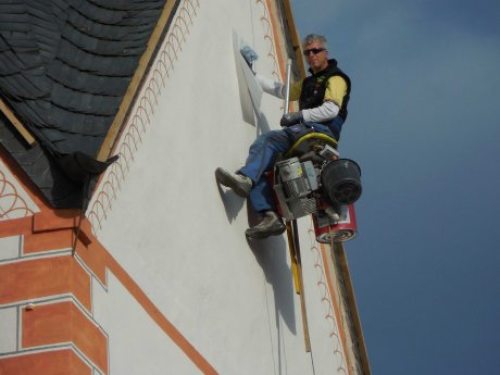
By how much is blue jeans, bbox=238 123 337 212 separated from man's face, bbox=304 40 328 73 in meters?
0.64

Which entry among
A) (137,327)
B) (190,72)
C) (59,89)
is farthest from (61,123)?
(190,72)

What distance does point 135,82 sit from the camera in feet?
42.2

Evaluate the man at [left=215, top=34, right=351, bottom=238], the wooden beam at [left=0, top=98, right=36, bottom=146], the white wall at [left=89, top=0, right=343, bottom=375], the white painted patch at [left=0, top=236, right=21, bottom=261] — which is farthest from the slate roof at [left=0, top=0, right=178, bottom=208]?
the man at [left=215, top=34, right=351, bottom=238]

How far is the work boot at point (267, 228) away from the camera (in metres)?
14.5

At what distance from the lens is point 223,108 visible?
48.7ft

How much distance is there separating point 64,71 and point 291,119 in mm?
2537

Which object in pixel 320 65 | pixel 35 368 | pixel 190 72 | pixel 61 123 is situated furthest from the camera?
pixel 320 65

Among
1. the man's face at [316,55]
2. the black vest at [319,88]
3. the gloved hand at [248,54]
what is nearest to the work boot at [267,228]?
the black vest at [319,88]

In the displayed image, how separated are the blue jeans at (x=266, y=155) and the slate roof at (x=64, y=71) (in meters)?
1.29

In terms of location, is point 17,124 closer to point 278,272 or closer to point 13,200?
point 13,200

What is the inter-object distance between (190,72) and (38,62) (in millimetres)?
1917

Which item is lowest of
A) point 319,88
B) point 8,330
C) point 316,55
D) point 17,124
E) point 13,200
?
point 8,330

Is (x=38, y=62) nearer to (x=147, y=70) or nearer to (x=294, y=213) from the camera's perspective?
(x=147, y=70)

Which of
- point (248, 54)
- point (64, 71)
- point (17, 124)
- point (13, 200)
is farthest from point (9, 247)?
point (248, 54)
